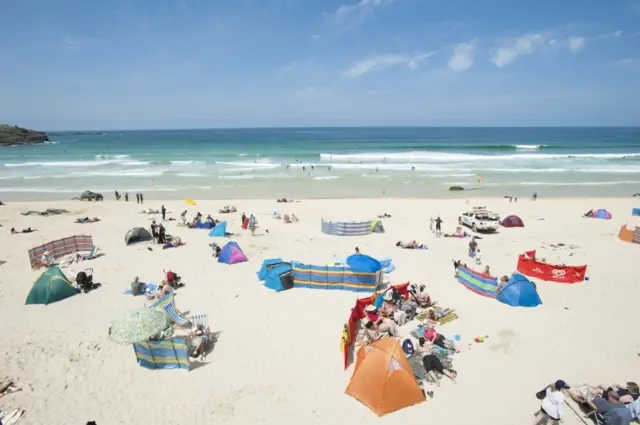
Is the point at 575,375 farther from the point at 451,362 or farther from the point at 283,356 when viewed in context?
the point at 283,356

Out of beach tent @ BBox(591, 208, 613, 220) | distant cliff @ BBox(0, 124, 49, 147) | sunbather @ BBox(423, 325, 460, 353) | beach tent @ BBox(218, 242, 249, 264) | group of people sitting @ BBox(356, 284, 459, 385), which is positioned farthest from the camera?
distant cliff @ BBox(0, 124, 49, 147)

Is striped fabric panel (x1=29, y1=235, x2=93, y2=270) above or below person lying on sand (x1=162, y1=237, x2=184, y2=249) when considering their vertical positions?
above

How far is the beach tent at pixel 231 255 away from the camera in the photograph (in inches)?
602

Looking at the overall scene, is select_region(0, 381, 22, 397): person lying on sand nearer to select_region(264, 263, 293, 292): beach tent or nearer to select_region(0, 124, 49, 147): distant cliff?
select_region(264, 263, 293, 292): beach tent

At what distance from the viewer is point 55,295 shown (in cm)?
1184

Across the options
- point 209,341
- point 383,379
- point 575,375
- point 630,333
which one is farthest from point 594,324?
point 209,341

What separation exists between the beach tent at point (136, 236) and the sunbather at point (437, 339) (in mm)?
14005

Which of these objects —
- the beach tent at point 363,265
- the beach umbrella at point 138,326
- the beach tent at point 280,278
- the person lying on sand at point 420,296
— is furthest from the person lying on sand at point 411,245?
the beach umbrella at point 138,326

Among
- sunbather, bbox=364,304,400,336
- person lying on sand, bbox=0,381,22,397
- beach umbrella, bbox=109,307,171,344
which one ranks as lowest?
person lying on sand, bbox=0,381,22,397

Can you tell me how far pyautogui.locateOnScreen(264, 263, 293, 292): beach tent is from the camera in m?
12.6

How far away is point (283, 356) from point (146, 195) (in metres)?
27.5

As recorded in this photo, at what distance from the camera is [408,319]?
10.6 meters

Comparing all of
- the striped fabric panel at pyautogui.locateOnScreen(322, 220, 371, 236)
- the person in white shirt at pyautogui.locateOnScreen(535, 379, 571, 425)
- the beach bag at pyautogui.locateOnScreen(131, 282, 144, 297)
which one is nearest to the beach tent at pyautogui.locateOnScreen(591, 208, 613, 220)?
the striped fabric panel at pyautogui.locateOnScreen(322, 220, 371, 236)

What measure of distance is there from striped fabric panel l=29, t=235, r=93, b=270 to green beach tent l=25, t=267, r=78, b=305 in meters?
→ 3.68
